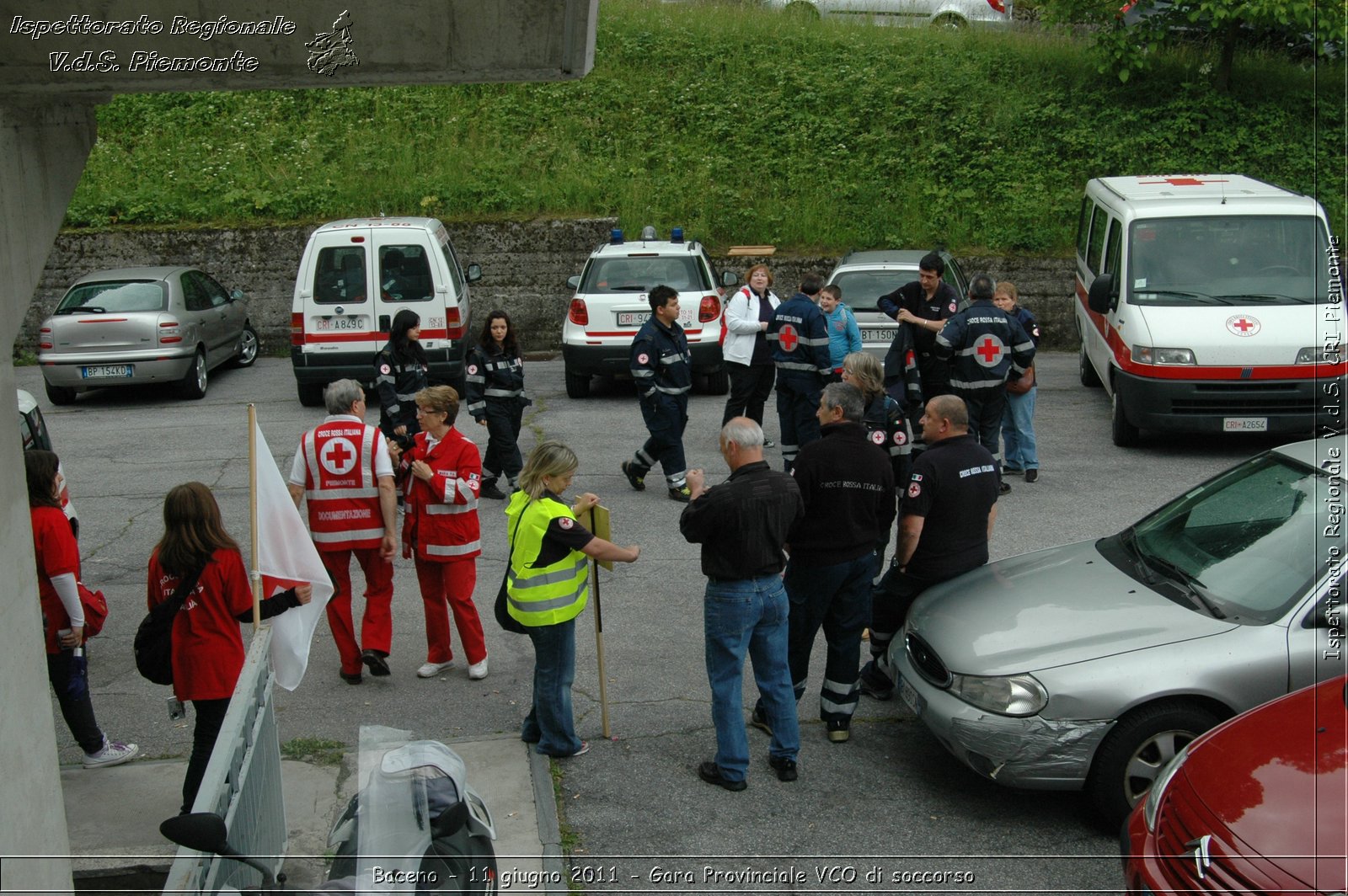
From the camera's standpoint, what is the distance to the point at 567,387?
15047 mm

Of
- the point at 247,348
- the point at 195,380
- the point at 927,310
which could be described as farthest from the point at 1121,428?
the point at 247,348

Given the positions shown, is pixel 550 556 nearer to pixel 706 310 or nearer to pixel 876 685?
pixel 876 685

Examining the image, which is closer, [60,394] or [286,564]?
[286,564]

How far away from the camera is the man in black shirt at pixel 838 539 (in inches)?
230

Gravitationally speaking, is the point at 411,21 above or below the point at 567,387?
above

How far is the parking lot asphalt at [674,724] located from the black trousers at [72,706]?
0.34 meters

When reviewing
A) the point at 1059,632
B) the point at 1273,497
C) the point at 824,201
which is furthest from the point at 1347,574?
the point at 824,201

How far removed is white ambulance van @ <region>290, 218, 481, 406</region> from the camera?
1406 cm

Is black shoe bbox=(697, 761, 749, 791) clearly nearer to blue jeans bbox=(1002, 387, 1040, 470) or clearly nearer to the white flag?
the white flag

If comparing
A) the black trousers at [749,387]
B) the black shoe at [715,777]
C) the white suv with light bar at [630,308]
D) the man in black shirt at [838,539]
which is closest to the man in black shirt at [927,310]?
the black trousers at [749,387]

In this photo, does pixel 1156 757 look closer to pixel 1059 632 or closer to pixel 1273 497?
pixel 1059 632

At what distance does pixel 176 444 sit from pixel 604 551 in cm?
896

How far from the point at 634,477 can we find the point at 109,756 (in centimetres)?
538

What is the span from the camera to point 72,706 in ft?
19.4
